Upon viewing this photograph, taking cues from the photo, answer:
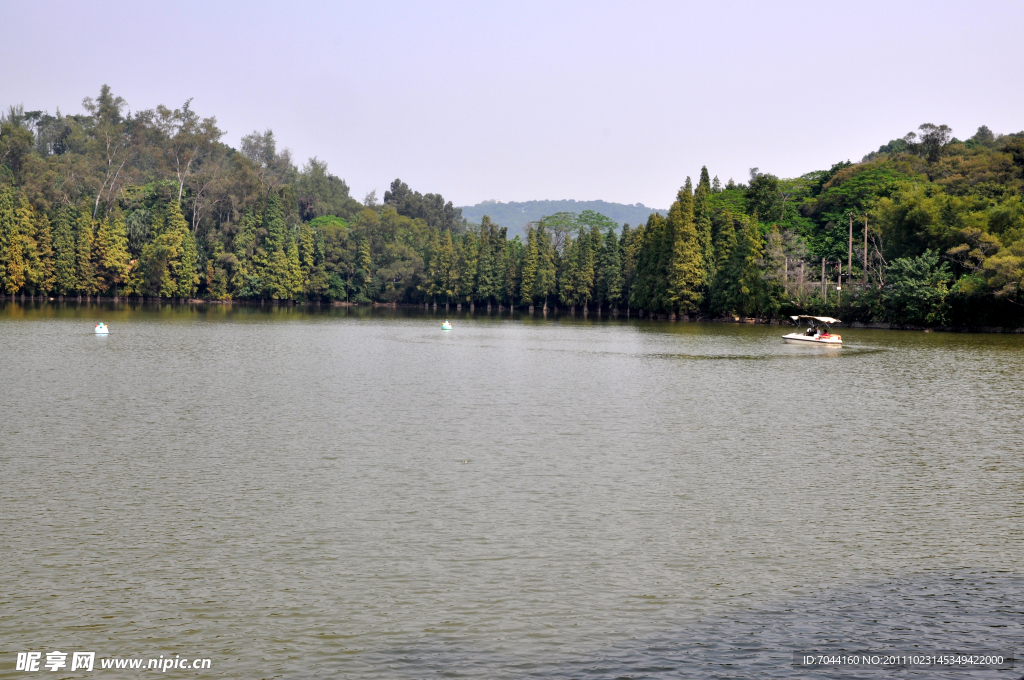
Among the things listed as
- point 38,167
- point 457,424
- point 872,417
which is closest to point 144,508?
point 457,424

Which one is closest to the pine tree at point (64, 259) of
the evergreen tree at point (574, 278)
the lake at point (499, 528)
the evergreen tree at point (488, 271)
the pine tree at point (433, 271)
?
the pine tree at point (433, 271)

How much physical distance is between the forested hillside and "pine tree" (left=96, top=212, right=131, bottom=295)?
0.87ft

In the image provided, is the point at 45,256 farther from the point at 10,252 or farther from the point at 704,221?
the point at 704,221

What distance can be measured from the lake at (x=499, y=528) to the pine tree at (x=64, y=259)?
93.8 meters

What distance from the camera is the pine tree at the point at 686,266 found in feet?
301

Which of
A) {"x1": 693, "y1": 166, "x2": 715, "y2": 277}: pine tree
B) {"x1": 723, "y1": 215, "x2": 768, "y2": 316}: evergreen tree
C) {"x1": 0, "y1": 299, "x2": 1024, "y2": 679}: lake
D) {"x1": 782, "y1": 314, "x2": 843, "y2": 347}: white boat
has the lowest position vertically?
{"x1": 0, "y1": 299, "x2": 1024, "y2": 679}: lake

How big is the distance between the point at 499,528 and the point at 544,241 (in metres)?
115

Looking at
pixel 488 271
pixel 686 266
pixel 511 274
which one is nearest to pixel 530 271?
pixel 511 274

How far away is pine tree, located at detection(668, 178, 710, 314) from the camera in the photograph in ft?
301

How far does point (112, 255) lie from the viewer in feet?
382

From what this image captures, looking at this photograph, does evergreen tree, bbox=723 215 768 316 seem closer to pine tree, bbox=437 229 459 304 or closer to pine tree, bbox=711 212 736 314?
pine tree, bbox=711 212 736 314

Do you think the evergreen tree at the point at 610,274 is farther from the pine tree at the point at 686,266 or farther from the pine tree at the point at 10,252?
the pine tree at the point at 10,252

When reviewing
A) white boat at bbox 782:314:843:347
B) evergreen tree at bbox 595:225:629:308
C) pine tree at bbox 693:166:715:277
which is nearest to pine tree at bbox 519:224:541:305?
evergreen tree at bbox 595:225:629:308

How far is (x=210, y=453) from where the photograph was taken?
17922 mm
